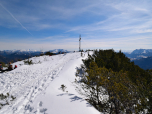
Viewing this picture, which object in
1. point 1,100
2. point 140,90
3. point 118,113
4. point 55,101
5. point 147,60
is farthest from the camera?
point 147,60

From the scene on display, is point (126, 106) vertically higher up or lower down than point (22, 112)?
higher up

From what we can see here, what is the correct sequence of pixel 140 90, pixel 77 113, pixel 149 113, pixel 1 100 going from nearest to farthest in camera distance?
pixel 149 113
pixel 140 90
pixel 77 113
pixel 1 100

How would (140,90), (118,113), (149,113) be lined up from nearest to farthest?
(149,113) → (140,90) → (118,113)

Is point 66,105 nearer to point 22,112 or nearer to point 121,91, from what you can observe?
point 22,112

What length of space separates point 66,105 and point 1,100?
448 centimetres

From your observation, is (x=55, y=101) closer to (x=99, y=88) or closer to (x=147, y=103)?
(x=99, y=88)

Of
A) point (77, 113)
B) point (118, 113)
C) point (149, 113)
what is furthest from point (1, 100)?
point (149, 113)

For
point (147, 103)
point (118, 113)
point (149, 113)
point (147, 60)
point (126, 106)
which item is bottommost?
point (147, 60)

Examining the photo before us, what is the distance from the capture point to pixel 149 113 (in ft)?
6.42

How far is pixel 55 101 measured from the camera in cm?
348

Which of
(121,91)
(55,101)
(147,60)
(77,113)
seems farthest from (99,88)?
(147,60)

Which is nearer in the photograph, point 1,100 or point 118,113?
point 118,113

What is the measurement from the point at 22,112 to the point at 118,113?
3.97 metres

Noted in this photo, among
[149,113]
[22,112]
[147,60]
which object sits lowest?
[147,60]
